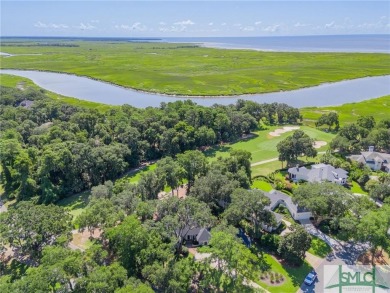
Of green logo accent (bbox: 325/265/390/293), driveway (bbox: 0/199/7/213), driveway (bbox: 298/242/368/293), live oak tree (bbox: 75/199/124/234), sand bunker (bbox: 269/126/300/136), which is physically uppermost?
live oak tree (bbox: 75/199/124/234)

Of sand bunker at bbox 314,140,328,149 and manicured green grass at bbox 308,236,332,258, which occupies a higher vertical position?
sand bunker at bbox 314,140,328,149

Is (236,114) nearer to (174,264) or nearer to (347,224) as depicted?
(347,224)

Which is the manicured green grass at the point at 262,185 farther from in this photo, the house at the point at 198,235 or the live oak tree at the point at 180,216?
the live oak tree at the point at 180,216

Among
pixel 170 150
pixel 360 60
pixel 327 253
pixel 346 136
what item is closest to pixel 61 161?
pixel 170 150

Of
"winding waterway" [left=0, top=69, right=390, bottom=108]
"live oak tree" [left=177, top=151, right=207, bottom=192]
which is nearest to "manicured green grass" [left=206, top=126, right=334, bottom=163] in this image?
"live oak tree" [left=177, top=151, right=207, bottom=192]

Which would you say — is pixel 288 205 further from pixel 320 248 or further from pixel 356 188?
pixel 356 188

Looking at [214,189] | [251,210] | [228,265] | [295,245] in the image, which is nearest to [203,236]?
[214,189]

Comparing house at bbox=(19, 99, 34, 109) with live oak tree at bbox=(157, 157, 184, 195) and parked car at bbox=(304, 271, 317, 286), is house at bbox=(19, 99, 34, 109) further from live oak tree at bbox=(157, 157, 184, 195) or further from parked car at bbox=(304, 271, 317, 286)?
parked car at bbox=(304, 271, 317, 286)
